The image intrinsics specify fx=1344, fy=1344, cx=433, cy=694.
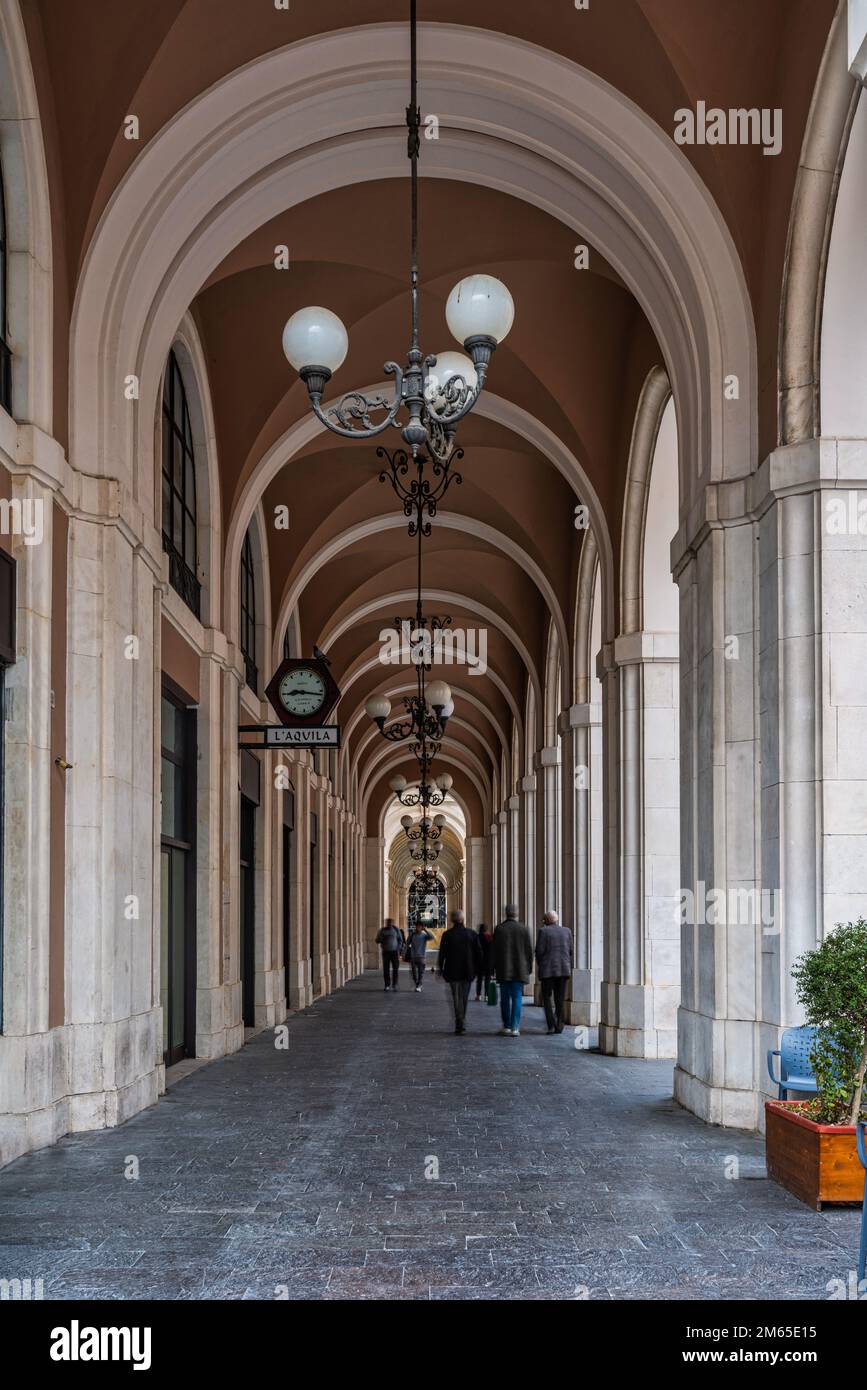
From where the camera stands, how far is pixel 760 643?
830cm

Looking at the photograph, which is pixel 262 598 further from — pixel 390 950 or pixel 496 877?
pixel 496 877

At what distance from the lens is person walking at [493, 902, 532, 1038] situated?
14523mm

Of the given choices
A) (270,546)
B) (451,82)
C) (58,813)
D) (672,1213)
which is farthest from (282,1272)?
(270,546)

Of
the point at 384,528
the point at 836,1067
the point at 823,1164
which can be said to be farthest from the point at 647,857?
the point at 384,528

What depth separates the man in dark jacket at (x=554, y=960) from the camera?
47.8 feet

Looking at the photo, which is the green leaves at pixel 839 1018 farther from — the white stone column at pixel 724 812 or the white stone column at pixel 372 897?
the white stone column at pixel 372 897

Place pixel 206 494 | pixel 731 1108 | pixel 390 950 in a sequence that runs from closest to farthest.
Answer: pixel 731 1108
pixel 206 494
pixel 390 950

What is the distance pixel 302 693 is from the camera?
44.9ft

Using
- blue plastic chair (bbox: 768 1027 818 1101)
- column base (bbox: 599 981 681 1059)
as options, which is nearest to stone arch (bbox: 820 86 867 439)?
blue plastic chair (bbox: 768 1027 818 1101)

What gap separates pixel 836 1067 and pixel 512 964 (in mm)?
8744

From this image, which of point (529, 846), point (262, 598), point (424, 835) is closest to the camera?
point (262, 598)

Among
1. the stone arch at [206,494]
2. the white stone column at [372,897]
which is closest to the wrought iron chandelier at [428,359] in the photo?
the stone arch at [206,494]

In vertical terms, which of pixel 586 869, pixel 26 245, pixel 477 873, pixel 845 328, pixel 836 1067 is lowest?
pixel 477 873

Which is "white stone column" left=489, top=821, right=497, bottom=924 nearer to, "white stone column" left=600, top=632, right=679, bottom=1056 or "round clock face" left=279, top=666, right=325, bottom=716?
"round clock face" left=279, top=666, right=325, bottom=716
